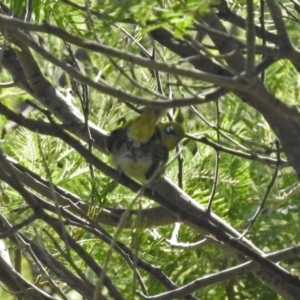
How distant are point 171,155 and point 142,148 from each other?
32 cm

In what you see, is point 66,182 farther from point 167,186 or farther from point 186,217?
point 186,217

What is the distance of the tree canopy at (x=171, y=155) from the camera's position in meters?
1.61

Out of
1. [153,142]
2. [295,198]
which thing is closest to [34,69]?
[153,142]

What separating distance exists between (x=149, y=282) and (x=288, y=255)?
1514 millimetres

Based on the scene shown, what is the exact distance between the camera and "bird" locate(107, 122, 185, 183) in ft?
9.01

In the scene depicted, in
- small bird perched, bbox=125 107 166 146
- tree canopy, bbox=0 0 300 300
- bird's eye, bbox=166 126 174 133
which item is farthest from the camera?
bird's eye, bbox=166 126 174 133

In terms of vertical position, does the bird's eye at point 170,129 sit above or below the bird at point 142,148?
above

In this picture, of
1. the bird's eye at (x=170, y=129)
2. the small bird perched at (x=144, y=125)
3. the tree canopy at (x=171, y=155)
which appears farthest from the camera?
the bird's eye at (x=170, y=129)

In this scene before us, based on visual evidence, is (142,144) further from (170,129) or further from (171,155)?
(171,155)

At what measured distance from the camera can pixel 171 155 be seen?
3201 mm

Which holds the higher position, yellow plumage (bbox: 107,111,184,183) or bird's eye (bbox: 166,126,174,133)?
bird's eye (bbox: 166,126,174,133)

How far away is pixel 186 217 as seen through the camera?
→ 81.4 inches

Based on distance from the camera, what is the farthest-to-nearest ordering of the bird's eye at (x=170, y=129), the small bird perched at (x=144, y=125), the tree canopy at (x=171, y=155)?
the bird's eye at (x=170, y=129) < the small bird perched at (x=144, y=125) < the tree canopy at (x=171, y=155)

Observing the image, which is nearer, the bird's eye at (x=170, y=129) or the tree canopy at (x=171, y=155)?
the tree canopy at (x=171, y=155)
